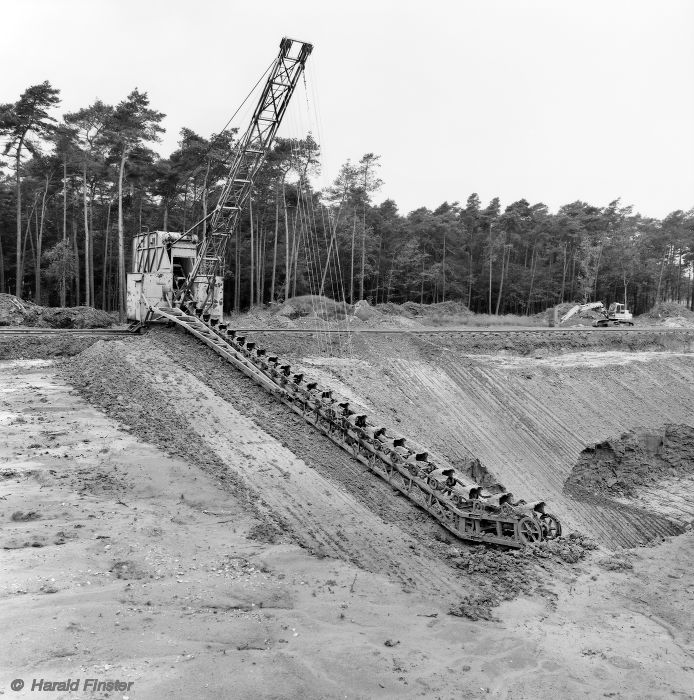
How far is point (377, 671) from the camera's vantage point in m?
5.23

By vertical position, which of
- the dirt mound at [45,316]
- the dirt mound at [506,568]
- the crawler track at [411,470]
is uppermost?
the dirt mound at [45,316]

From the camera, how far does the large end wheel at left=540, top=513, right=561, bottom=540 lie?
28.3 ft

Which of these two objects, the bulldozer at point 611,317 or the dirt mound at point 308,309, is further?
the bulldozer at point 611,317

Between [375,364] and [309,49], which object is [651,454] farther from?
[309,49]

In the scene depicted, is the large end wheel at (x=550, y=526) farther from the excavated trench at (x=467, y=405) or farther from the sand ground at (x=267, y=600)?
the excavated trench at (x=467, y=405)

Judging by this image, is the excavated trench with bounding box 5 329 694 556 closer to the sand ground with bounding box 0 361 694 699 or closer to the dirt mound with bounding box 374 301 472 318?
the sand ground with bounding box 0 361 694 699

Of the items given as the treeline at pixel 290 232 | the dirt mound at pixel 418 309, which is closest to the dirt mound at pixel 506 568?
the treeline at pixel 290 232

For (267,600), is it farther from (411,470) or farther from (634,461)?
(634,461)

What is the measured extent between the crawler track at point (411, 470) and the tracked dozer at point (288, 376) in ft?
0.05

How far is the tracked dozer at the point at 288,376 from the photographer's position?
8445mm

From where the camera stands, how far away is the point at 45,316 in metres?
24.1

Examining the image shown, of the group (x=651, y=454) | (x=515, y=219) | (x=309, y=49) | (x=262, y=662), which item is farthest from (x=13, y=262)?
(x=262, y=662)

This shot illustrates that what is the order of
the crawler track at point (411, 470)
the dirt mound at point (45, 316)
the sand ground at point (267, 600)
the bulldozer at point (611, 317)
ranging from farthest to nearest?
the bulldozer at point (611, 317) → the dirt mound at point (45, 316) → the crawler track at point (411, 470) → the sand ground at point (267, 600)

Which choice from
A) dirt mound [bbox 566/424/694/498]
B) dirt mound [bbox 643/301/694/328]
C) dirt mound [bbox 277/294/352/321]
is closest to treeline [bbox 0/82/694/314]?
dirt mound [bbox 277/294/352/321]
